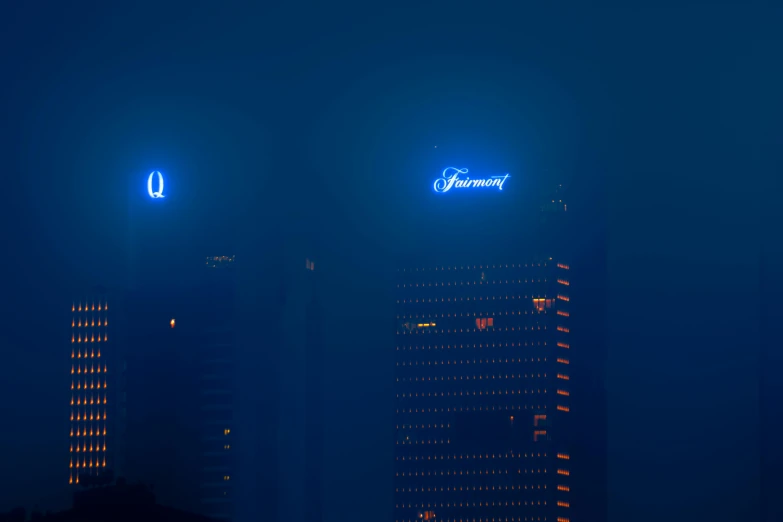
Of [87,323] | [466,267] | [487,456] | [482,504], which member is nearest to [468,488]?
[482,504]

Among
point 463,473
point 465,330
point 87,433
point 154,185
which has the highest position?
point 154,185

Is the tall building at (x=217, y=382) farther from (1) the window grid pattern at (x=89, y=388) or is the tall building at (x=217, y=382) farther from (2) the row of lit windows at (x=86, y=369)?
(2) the row of lit windows at (x=86, y=369)

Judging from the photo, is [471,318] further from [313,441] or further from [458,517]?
[313,441]

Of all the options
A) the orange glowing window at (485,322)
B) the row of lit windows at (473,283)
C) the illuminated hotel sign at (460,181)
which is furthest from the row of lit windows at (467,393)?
the illuminated hotel sign at (460,181)

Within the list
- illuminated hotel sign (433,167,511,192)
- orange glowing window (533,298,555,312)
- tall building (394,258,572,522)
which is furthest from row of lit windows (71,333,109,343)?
orange glowing window (533,298,555,312)

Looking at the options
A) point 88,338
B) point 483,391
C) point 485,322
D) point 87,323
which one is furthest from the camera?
point 483,391

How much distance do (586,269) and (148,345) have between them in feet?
221

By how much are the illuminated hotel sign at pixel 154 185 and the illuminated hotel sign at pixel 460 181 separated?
3859 centimetres

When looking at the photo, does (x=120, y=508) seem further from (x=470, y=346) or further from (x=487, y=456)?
(x=487, y=456)

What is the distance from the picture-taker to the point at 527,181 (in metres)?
125

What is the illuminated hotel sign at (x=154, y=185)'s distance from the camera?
95.3 meters

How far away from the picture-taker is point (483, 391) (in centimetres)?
11262

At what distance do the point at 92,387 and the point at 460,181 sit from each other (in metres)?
61.1

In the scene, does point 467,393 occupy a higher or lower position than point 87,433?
higher
